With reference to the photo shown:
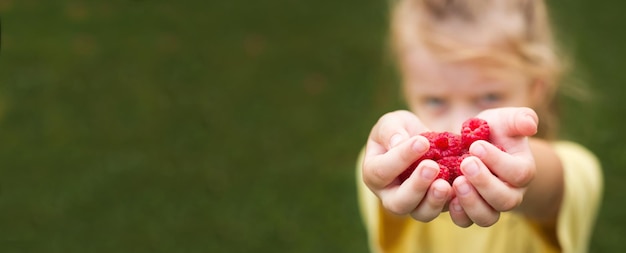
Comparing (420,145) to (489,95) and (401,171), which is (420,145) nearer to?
(401,171)

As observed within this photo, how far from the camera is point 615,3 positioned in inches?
159

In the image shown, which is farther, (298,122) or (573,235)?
(298,122)

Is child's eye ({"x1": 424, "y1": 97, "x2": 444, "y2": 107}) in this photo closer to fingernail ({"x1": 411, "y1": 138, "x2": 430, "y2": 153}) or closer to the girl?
the girl

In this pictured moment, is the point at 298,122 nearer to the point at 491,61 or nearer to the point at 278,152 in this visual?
the point at 278,152

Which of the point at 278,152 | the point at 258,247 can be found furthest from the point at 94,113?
the point at 258,247

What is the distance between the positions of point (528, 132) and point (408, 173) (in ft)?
0.47

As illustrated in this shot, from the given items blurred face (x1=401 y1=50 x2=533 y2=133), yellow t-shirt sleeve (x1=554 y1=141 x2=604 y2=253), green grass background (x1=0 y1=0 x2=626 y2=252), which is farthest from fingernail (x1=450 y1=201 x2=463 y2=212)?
green grass background (x1=0 y1=0 x2=626 y2=252)

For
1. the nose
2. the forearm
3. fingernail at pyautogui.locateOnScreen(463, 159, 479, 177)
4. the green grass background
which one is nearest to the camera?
fingernail at pyautogui.locateOnScreen(463, 159, 479, 177)

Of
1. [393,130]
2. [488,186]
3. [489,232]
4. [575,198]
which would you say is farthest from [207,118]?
[488,186]

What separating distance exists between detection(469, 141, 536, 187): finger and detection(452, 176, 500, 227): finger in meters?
0.03

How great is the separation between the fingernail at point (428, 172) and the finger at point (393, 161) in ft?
0.06

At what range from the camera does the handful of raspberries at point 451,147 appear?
110 centimetres

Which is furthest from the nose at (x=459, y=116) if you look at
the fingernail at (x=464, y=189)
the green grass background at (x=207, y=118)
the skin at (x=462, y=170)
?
the green grass background at (x=207, y=118)

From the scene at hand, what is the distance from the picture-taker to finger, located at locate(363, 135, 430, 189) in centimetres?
103
